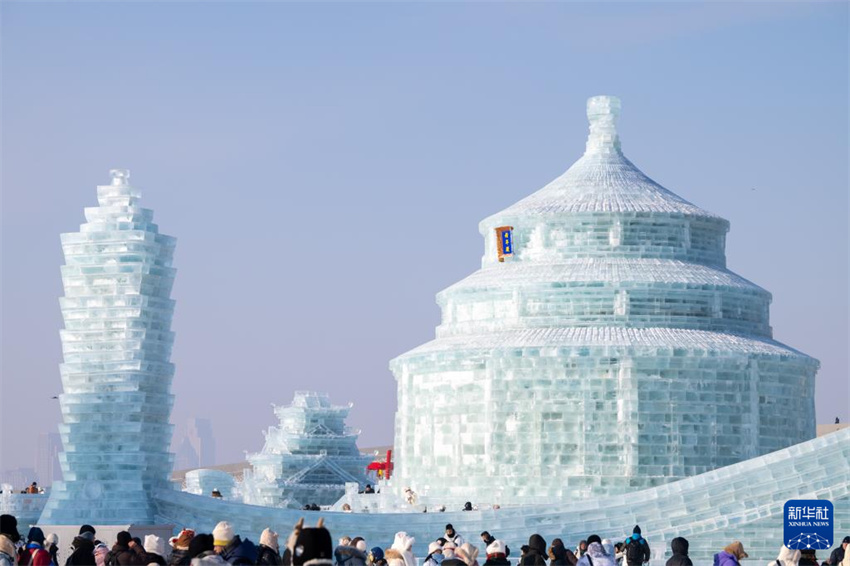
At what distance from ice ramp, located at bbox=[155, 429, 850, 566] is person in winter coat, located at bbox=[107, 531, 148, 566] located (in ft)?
73.6

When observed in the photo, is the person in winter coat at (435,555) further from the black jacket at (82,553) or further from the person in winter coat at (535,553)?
the black jacket at (82,553)

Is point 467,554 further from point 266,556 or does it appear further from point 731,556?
point 731,556

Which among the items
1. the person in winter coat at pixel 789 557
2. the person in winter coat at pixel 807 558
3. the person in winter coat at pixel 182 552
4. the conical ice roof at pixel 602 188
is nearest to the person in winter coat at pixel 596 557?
the person in winter coat at pixel 789 557

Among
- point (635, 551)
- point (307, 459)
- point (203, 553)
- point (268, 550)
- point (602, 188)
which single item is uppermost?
point (602, 188)

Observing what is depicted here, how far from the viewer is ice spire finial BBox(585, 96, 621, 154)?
191 feet

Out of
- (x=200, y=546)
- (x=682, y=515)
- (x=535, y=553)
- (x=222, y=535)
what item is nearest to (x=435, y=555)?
(x=535, y=553)

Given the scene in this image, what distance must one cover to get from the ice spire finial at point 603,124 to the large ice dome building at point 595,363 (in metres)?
1.67

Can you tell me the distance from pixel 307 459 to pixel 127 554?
56213 millimetres

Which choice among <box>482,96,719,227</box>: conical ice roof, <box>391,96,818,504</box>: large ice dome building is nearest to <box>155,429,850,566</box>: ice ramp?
<box>391,96,818,504</box>: large ice dome building

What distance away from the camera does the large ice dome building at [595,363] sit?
5128cm

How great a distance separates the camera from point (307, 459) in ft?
251

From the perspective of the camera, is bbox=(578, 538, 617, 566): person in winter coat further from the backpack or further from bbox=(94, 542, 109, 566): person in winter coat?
bbox=(94, 542, 109, 566): person in winter coat

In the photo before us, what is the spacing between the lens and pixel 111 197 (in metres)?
45.8

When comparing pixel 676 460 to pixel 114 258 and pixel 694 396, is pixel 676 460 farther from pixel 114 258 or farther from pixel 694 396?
pixel 114 258
